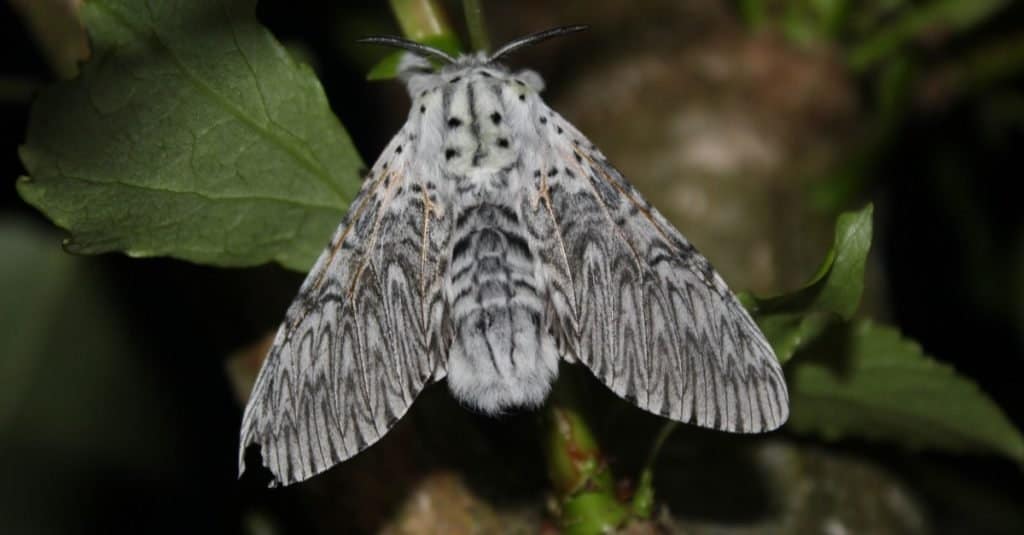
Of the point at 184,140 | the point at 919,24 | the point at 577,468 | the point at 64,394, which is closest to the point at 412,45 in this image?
the point at 184,140

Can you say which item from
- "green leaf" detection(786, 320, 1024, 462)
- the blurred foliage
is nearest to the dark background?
the blurred foliage

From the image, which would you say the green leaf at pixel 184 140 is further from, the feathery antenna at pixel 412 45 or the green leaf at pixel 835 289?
the green leaf at pixel 835 289

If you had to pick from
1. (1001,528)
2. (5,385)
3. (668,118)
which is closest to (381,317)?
(668,118)

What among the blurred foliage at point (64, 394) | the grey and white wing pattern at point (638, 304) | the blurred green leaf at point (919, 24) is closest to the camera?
the grey and white wing pattern at point (638, 304)

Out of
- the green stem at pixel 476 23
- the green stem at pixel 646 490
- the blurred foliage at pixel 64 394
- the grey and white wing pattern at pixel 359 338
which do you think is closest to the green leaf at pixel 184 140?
the grey and white wing pattern at pixel 359 338

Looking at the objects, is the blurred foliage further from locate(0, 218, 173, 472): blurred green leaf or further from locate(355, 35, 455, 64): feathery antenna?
locate(355, 35, 455, 64): feathery antenna

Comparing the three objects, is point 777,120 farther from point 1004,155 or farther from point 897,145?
point 1004,155

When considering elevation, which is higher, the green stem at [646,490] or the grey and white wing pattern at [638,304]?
the grey and white wing pattern at [638,304]
